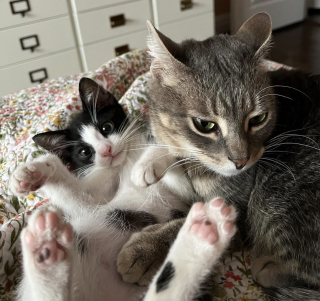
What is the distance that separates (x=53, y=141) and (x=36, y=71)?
191 cm

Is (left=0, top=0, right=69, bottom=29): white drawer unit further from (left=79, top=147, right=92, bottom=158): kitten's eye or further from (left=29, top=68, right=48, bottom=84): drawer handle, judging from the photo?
(left=79, top=147, right=92, bottom=158): kitten's eye

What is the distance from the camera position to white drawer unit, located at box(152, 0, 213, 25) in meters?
2.97

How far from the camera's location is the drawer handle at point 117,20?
2.86 metres

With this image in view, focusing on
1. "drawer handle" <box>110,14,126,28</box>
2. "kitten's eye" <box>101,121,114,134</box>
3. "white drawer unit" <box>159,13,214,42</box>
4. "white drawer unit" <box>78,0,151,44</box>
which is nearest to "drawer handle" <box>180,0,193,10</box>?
"white drawer unit" <box>159,13,214,42</box>

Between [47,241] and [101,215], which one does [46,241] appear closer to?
[47,241]

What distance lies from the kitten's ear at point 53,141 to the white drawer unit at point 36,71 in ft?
6.13

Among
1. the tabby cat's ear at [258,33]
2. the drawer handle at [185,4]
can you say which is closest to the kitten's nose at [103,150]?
the tabby cat's ear at [258,33]

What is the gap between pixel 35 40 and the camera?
106 inches

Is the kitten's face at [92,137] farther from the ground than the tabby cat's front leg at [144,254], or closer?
farther from the ground

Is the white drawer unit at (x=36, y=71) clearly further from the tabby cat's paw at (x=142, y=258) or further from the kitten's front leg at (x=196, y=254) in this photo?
the kitten's front leg at (x=196, y=254)

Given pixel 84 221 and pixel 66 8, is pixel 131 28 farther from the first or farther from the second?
pixel 84 221

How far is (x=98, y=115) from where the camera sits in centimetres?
122

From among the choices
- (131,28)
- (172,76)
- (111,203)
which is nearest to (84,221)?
(111,203)

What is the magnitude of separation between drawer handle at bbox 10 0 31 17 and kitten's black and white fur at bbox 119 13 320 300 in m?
2.03
